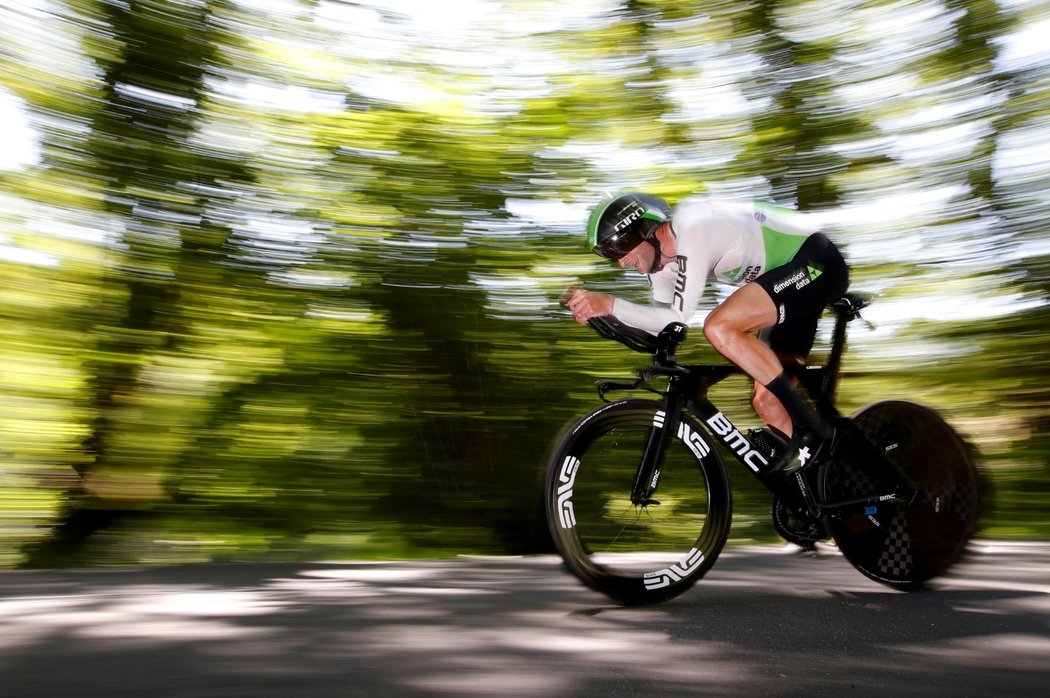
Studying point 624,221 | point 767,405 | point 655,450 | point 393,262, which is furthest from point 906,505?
point 393,262

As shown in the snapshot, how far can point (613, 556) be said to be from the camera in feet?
11.0

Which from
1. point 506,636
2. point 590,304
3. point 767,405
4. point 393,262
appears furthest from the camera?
point 393,262

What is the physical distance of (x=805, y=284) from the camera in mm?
3432

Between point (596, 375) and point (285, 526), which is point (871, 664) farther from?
point (285, 526)

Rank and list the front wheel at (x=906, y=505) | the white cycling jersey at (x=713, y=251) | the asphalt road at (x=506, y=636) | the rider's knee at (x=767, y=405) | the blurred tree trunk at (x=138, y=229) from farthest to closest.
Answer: the blurred tree trunk at (x=138, y=229) → the rider's knee at (x=767, y=405) → the front wheel at (x=906, y=505) → the white cycling jersey at (x=713, y=251) → the asphalt road at (x=506, y=636)

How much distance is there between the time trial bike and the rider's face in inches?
11.7

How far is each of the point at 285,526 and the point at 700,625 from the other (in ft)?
17.4

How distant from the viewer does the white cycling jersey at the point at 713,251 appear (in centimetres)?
317

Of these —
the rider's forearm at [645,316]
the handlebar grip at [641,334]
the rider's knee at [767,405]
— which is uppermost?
the rider's forearm at [645,316]

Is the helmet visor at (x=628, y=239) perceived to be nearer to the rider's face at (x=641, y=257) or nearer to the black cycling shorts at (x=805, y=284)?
the rider's face at (x=641, y=257)

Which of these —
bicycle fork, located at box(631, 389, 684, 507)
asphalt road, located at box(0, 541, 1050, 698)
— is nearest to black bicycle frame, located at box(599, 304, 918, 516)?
bicycle fork, located at box(631, 389, 684, 507)

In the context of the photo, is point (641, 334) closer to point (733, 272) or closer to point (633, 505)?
point (733, 272)

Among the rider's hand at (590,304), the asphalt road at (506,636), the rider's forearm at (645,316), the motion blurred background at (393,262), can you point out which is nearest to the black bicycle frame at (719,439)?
the rider's forearm at (645,316)

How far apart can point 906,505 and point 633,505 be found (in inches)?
46.4
